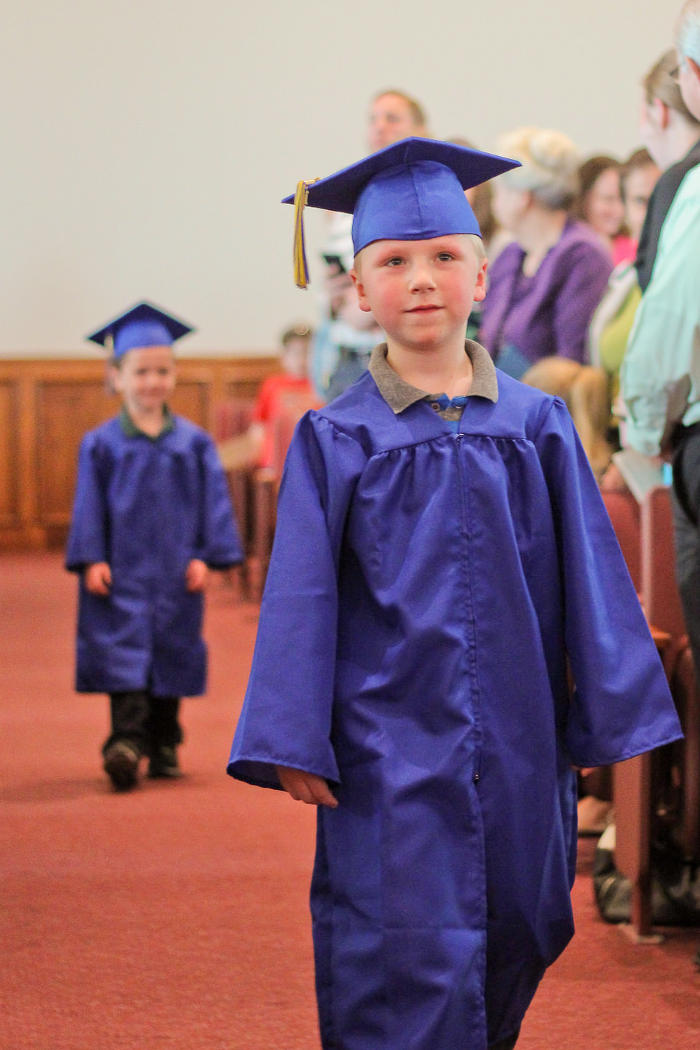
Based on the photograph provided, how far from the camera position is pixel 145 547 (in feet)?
14.5

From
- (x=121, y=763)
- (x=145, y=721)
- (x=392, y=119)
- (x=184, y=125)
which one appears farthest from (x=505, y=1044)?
(x=184, y=125)

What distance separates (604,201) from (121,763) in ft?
10.1

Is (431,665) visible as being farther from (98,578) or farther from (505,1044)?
(98,578)

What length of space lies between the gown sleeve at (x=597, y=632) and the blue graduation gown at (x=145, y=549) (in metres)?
2.52

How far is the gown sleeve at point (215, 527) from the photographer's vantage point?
14.7 ft

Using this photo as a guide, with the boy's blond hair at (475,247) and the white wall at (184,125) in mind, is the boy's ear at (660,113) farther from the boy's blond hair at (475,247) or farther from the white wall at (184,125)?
the white wall at (184,125)

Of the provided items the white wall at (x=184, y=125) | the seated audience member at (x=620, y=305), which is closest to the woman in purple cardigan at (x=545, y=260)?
the seated audience member at (x=620, y=305)

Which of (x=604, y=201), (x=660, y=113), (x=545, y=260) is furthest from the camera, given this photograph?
(x=604, y=201)

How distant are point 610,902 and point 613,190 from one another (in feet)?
11.3

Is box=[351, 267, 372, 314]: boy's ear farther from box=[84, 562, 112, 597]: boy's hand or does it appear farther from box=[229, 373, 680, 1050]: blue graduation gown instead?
box=[84, 562, 112, 597]: boy's hand

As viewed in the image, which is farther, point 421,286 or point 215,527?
point 215,527

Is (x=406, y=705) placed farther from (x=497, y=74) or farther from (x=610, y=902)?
(x=497, y=74)

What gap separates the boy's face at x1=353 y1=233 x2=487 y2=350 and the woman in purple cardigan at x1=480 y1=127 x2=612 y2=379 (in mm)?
2576

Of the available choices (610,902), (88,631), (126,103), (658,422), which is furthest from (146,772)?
(126,103)
